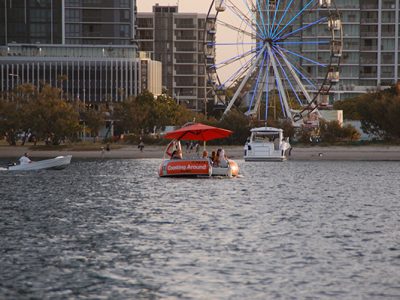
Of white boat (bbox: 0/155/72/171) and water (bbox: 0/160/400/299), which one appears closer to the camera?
water (bbox: 0/160/400/299)

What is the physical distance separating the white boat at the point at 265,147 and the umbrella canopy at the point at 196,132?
24.5 metres

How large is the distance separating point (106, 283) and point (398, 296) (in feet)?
26.5

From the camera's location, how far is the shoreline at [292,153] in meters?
117

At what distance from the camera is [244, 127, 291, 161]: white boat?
104688 millimetres

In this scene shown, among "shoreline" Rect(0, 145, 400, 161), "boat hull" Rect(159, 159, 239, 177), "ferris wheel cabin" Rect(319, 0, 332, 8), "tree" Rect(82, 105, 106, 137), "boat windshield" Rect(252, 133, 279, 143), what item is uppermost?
"ferris wheel cabin" Rect(319, 0, 332, 8)

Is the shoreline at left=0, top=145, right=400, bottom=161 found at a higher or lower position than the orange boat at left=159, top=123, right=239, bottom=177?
lower

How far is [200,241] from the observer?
1515 inches

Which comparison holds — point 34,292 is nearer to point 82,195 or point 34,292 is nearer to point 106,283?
point 106,283

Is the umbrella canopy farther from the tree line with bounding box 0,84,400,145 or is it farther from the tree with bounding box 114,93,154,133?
the tree with bounding box 114,93,154,133

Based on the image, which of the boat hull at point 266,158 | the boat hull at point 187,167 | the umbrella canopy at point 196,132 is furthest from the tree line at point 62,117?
the boat hull at point 187,167

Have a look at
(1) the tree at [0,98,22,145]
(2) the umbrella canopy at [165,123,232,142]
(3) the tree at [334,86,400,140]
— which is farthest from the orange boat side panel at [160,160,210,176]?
(1) the tree at [0,98,22,145]

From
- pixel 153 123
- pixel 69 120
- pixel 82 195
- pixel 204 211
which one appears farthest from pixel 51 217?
pixel 153 123

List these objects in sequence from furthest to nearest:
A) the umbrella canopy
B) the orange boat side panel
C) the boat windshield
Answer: the boat windshield < the umbrella canopy < the orange boat side panel

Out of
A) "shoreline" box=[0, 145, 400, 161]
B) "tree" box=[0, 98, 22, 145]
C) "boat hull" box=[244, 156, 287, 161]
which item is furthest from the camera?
"tree" box=[0, 98, 22, 145]
